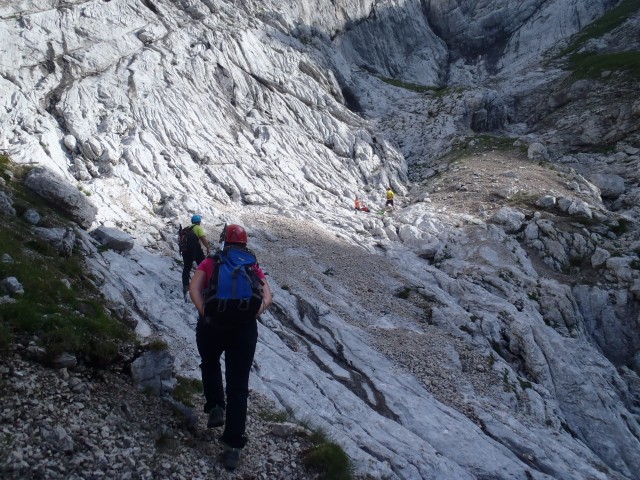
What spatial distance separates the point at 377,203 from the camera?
40281 millimetres

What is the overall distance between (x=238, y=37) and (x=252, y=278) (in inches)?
1816

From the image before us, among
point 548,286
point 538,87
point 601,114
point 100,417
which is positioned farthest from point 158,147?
point 538,87

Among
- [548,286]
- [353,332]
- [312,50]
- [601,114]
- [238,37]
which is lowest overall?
[353,332]

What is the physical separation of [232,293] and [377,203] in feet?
114

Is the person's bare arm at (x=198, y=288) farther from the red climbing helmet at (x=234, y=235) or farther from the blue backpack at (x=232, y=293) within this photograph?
the red climbing helmet at (x=234, y=235)

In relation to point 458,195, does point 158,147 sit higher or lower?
lower

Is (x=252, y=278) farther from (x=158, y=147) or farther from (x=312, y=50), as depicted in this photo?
(x=312, y=50)

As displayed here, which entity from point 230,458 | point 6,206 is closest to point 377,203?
point 6,206

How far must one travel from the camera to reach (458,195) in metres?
37.4

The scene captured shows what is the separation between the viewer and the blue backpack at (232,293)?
20.6 ft

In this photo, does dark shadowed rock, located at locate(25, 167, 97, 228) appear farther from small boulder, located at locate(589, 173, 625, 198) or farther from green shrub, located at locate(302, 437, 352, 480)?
small boulder, located at locate(589, 173, 625, 198)

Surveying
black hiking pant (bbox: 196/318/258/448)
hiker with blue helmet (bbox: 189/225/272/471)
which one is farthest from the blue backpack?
black hiking pant (bbox: 196/318/258/448)

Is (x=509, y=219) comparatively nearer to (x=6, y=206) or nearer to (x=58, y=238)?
(x=58, y=238)

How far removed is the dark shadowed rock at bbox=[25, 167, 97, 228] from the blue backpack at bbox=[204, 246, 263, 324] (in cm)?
1462
